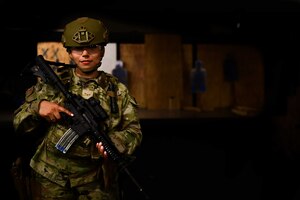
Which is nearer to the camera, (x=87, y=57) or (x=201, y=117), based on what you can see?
(x=87, y=57)

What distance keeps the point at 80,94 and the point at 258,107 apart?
2020mm

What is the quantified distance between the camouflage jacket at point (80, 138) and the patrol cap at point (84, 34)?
158 millimetres

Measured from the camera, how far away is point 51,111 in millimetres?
1932

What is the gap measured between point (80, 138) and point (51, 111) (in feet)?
0.53

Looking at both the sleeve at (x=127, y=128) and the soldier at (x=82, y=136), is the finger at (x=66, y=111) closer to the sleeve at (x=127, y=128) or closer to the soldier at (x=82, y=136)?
the soldier at (x=82, y=136)

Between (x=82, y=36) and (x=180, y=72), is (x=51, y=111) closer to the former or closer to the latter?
(x=82, y=36)

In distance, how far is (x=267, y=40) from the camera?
354 centimetres

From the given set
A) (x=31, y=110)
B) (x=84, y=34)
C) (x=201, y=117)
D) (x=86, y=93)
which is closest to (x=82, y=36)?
(x=84, y=34)

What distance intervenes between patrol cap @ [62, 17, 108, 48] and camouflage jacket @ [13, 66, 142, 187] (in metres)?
0.16

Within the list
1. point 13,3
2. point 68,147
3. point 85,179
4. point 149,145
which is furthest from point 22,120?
point 149,145

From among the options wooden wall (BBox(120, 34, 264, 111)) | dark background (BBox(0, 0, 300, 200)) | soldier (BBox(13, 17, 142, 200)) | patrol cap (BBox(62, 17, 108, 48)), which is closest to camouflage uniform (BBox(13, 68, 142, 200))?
soldier (BBox(13, 17, 142, 200))

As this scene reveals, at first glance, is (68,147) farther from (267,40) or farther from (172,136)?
(267,40)

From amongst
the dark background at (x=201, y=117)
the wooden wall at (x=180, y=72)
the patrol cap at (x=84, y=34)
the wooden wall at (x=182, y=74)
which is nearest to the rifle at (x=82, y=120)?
the patrol cap at (x=84, y=34)

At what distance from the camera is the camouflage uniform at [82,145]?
2.03 metres
